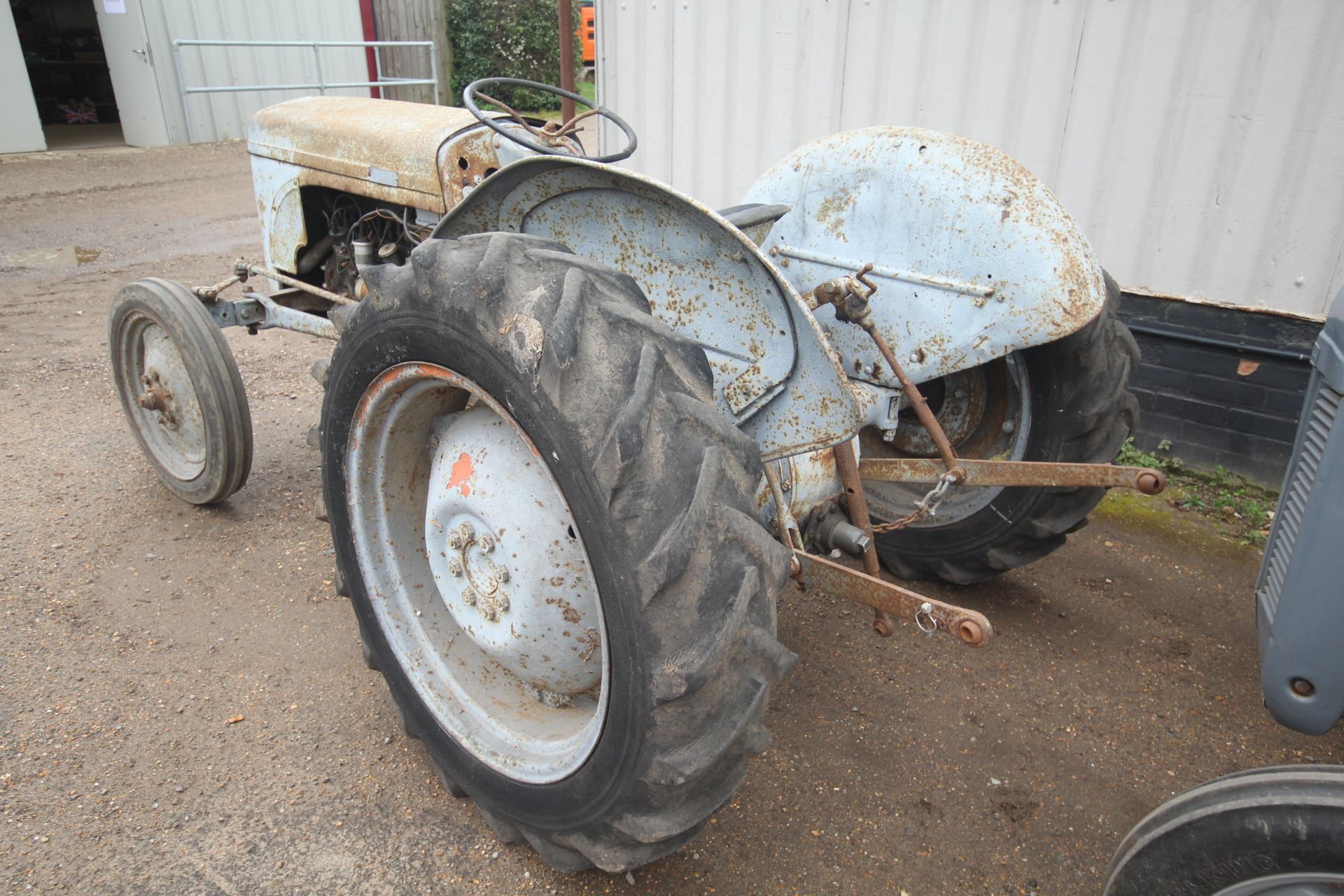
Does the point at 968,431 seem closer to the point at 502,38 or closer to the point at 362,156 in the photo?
the point at 362,156

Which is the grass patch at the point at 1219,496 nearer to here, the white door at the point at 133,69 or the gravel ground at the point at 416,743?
the gravel ground at the point at 416,743

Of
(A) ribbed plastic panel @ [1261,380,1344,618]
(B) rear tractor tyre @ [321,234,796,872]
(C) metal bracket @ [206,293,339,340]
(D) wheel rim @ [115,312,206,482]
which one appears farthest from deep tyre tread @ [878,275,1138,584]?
(D) wheel rim @ [115,312,206,482]

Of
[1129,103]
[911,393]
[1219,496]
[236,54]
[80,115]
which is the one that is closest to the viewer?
[911,393]

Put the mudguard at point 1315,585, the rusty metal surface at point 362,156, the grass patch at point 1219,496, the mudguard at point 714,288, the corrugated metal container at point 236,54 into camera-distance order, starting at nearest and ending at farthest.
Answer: the mudguard at point 1315,585
the mudguard at point 714,288
the rusty metal surface at point 362,156
the grass patch at point 1219,496
the corrugated metal container at point 236,54

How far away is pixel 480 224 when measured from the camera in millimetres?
1969

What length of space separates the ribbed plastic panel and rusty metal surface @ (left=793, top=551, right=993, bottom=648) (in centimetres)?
47

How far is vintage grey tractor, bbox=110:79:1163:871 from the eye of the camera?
4.50 feet

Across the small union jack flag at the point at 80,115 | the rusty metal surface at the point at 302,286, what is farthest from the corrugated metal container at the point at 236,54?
the rusty metal surface at the point at 302,286

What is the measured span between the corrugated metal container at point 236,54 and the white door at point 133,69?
83mm

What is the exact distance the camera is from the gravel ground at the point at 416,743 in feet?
6.15

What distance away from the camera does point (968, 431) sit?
252 centimetres

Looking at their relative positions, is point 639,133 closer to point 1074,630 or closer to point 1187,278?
point 1187,278

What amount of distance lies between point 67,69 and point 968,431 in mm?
17205

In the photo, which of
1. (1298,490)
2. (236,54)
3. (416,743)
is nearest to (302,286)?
(416,743)
